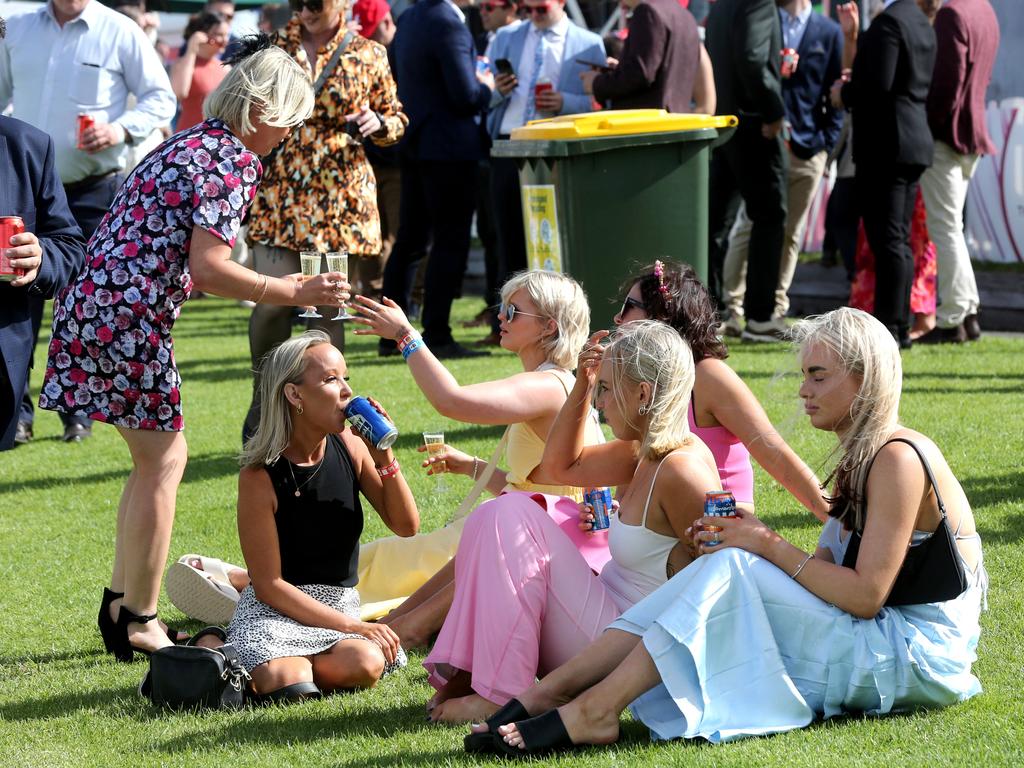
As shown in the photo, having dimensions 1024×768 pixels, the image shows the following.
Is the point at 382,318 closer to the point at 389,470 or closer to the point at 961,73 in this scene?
the point at 389,470

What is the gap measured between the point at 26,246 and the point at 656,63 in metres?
4.82

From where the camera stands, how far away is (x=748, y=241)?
9805 mm

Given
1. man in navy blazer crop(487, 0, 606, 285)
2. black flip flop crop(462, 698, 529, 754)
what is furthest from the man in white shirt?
black flip flop crop(462, 698, 529, 754)

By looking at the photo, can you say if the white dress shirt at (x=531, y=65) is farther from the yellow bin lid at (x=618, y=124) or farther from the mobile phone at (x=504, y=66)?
the yellow bin lid at (x=618, y=124)

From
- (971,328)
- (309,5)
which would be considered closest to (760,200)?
(971,328)

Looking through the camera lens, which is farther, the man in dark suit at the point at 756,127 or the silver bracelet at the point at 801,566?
the man in dark suit at the point at 756,127

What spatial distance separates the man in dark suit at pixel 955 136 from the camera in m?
8.89

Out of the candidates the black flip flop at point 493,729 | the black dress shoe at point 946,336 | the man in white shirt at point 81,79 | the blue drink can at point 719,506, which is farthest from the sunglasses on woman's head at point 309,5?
the black dress shoe at point 946,336

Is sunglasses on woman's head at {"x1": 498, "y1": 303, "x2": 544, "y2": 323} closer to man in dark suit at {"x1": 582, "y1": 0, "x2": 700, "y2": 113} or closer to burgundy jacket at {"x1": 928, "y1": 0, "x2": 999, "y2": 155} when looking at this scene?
man in dark suit at {"x1": 582, "y1": 0, "x2": 700, "y2": 113}

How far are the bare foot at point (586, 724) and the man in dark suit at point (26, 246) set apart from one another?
178cm

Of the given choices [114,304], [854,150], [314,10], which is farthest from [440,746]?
[854,150]

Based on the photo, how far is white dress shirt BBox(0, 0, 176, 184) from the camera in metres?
7.01

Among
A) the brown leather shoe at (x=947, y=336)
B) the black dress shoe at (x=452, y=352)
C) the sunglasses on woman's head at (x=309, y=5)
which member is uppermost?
the sunglasses on woman's head at (x=309, y=5)

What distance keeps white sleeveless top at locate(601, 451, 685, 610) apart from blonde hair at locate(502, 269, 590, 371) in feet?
2.16
